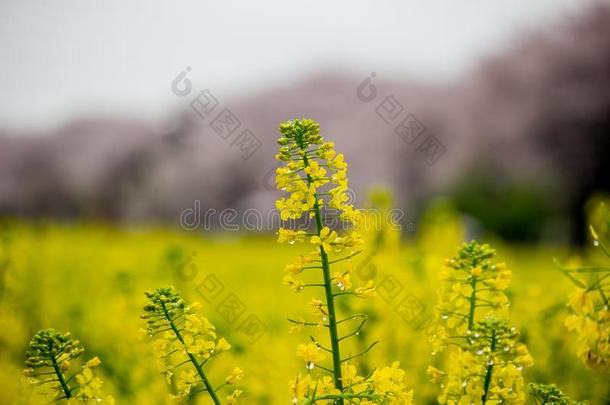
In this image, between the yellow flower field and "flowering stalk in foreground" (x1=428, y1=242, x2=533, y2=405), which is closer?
"flowering stalk in foreground" (x1=428, y1=242, x2=533, y2=405)

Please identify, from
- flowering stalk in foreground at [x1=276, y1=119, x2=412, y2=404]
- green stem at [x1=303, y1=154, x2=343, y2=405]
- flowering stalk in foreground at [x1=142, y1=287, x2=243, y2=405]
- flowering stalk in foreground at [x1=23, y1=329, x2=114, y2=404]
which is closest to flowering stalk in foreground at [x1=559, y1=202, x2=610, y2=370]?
flowering stalk in foreground at [x1=276, y1=119, x2=412, y2=404]

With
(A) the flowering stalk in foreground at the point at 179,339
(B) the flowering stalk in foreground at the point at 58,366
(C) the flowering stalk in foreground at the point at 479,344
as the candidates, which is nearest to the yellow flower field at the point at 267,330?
Result: (C) the flowering stalk in foreground at the point at 479,344

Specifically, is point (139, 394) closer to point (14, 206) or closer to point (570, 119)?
point (14, 206)

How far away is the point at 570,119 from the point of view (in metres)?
21.0

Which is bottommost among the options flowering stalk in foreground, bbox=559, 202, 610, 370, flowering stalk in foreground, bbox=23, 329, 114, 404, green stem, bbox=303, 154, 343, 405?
flowering stalk in foreground, bbox=559, 202, 610, 370

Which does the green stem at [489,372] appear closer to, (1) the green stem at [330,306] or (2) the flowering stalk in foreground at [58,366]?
(1) the green stem at [330,306]

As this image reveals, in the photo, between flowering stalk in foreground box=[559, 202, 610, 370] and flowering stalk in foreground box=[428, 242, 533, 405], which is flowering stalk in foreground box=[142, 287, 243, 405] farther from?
flowering stalk in foreground box=[559, 202, 610, 370]

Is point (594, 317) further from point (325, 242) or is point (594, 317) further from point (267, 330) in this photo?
point (267, 330)

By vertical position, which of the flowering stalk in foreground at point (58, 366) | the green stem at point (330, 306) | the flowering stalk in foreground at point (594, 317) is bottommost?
the flowering stalk in foreground at point (594, 317)

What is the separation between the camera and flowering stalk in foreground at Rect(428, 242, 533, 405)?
5.80 ft

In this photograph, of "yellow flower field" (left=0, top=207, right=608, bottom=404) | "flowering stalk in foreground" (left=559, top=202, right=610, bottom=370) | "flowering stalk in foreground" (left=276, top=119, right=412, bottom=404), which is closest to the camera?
"flowering stalk in foreground" (left=276, top=119, right=412, bottom=404)

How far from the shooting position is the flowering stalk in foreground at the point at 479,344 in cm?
177

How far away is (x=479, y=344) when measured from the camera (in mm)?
1797

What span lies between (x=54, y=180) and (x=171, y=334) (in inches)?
809
